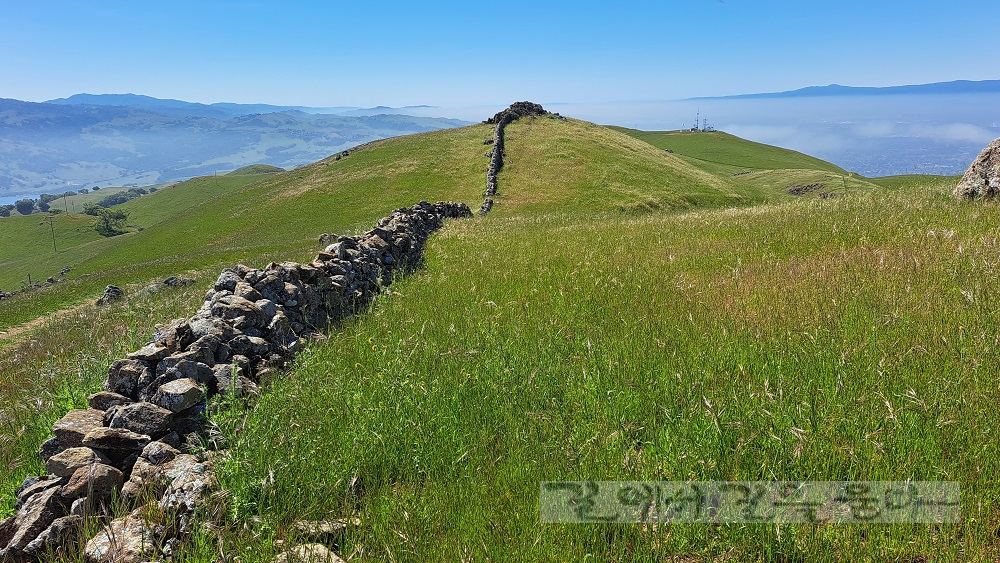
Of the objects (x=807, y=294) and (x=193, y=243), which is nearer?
(x=807, y=294)

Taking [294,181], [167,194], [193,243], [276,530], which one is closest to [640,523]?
[276,530]

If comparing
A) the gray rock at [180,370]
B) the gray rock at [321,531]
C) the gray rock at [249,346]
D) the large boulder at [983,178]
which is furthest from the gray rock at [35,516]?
the large boulder at [983,178]

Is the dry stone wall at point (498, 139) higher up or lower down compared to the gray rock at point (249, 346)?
higher up

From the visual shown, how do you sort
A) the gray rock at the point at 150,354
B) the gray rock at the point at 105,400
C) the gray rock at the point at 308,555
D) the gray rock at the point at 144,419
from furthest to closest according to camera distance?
the gray rock at the point at 150,354, the gray rock at the point at 105,400, the gray rock at the point at 144,419, the gray rock at the point at 308,555

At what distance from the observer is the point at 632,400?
4.66 metres

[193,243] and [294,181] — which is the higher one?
[294,181]

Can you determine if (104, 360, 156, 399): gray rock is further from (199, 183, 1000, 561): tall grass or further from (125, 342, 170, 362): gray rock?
(199, 183, 1000, 561): tall grass

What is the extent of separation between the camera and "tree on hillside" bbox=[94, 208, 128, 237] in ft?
350

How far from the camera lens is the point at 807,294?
693 centimetres

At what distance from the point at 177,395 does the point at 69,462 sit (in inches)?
43.3

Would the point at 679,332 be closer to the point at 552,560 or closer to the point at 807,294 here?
the point at 807,294

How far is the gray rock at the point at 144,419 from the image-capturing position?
488cm

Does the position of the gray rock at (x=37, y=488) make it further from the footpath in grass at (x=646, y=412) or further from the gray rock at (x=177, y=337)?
the gray rock at (x=177, y=337)

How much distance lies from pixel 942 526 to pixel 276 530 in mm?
4426
